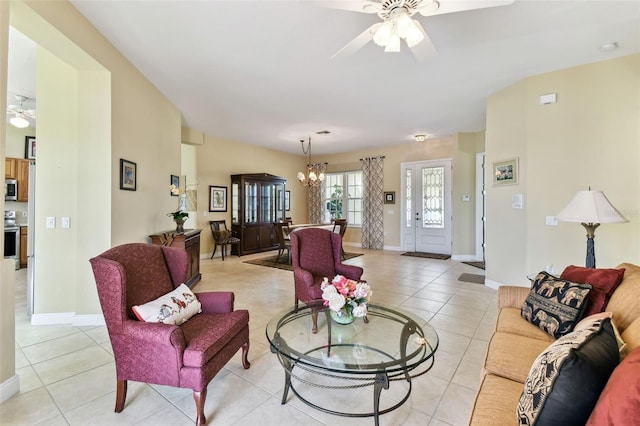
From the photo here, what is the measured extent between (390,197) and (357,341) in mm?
6583

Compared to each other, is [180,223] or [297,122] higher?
[297,122]

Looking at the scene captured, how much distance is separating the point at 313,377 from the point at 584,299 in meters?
1.88

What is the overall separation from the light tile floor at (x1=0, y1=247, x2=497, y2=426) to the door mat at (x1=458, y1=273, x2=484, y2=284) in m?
1.12

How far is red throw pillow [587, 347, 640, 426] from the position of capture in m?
0.75

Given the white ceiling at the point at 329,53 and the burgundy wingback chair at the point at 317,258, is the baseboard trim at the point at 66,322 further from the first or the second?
the white ceiling at the point at 329,53

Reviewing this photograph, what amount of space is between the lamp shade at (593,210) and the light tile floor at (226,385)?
1.39m

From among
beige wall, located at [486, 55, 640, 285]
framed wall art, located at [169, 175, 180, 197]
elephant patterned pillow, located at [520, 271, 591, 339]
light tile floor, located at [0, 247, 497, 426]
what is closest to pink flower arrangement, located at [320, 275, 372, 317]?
light tile floor, located at [0, 247, 497, 426]

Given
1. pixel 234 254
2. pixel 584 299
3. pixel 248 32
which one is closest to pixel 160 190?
pixel 248 32

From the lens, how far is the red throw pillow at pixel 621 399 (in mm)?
745

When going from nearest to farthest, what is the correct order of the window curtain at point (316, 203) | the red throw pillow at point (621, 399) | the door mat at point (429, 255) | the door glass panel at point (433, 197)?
the red throw pillow at point (621, 399) → the door mat at point (429, 255) → the door glass panel at point (433, 197) → the window curtain at point (316, 203)

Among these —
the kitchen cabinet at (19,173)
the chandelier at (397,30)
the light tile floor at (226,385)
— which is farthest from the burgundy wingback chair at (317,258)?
the kitchen cabinet at (19,173)

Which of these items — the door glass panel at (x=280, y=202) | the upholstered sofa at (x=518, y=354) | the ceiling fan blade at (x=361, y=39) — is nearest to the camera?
the upholstered sofa at (x=518, y=354)

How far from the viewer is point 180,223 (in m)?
4.32

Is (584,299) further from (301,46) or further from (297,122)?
(297,122)
